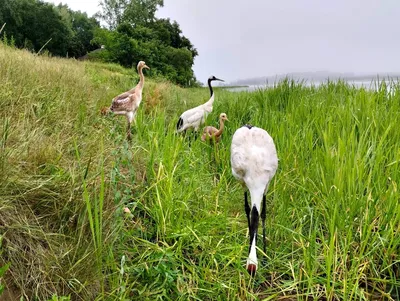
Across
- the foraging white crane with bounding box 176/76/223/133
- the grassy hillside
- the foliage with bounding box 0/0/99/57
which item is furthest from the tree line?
the grassy hillside

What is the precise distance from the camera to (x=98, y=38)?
22.8 metres

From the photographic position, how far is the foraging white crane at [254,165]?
215cm

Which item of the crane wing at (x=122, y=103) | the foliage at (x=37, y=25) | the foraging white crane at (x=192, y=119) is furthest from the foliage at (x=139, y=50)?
the crane wing at (x=122, y=103)

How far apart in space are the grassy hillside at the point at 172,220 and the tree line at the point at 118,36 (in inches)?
684

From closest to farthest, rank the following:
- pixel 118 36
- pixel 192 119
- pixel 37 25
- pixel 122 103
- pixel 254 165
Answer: pixel 254 165, pixel 122 103, pixel 192 119, pixel 118 36, pixel 37 25

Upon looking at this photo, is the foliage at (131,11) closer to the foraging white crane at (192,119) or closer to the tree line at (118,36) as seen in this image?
the tree line at (118,36)

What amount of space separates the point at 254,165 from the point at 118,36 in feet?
69.9

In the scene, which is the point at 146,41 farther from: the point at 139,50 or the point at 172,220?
the point at 172,220

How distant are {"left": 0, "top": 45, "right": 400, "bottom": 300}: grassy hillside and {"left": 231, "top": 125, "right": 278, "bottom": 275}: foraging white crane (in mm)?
212

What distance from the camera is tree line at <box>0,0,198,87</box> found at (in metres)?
21.9

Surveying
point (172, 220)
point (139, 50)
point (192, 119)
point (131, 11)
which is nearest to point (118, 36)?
point (139, 50)

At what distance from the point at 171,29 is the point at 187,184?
3145 centimetres

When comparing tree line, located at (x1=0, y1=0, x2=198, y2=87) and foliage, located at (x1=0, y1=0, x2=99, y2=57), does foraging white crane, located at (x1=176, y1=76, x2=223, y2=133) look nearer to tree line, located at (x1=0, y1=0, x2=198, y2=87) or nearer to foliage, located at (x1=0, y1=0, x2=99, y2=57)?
tree line, located at (x1=0, y1=0, x2=198, y2=87)

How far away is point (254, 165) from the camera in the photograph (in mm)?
2230
